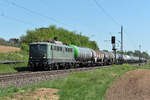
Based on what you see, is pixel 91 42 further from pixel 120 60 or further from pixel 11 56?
pixel 11 56

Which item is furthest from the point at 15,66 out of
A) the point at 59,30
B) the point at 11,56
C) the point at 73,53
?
the point at 59,30

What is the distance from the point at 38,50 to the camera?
89.0 ft

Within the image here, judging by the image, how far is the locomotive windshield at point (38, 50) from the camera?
2686cm

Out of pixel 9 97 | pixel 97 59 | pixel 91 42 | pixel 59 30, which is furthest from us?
pixel 91 42

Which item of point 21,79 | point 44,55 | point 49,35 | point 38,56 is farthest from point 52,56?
point 49,35

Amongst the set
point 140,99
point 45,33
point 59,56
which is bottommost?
point 140,99

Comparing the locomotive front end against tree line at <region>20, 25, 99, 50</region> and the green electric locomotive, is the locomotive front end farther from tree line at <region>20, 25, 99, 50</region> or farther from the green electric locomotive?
tree line at <region>20, 25, 99, 50</region>

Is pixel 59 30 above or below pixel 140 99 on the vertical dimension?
above

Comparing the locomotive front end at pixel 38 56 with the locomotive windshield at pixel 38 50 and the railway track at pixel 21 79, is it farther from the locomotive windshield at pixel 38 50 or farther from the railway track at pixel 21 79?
the railway track at pixel 21 79

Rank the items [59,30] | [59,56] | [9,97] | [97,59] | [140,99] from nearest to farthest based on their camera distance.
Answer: [9,97] → [140,99] → [59,56] → [97,59] → [59,30]

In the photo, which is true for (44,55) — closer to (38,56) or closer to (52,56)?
(38,56)

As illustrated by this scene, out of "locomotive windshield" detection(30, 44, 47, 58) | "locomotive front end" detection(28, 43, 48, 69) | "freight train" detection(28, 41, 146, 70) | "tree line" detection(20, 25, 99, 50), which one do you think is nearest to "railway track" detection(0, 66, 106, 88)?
"locomotive front end" detection(28, 43, 48, 69)

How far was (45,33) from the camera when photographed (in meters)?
71.4

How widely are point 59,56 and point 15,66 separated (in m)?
5.74
